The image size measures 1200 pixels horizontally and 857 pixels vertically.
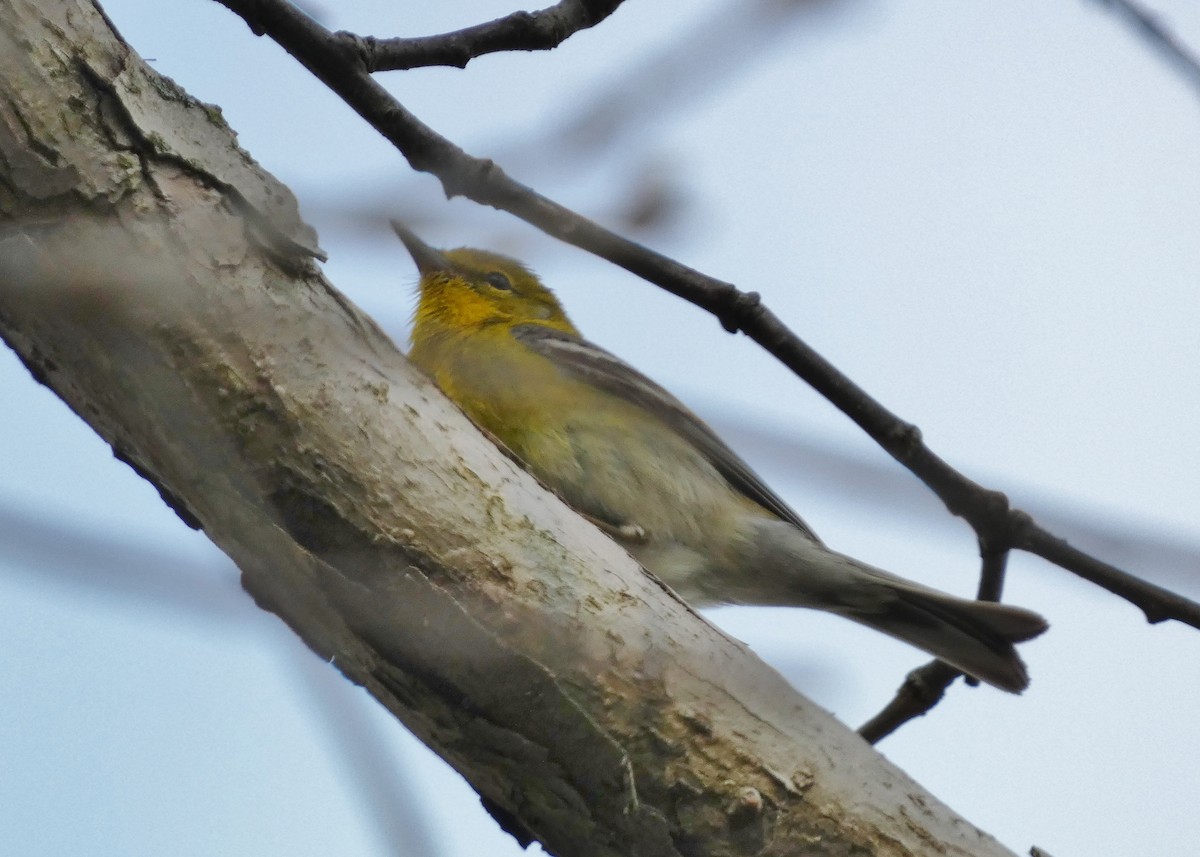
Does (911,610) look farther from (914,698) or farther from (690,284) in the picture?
(690,284)

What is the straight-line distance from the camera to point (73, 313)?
8.75 feet

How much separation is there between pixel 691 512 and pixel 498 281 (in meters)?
2.11

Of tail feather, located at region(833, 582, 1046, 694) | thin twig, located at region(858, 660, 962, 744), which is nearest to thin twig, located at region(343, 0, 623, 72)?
tail feather, located at region(833, 582, 1046, 694)

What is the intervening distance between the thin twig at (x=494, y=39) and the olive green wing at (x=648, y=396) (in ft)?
6.78

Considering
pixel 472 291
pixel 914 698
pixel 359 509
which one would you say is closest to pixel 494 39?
pixel 359 509

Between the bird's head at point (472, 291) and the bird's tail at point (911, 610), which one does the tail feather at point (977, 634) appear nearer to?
the bird's tail at point (911, 610)

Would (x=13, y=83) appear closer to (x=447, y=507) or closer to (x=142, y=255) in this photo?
(x=142, y=255)

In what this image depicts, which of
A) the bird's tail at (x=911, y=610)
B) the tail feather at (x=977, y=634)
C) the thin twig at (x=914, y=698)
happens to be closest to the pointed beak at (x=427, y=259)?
the bird's tail at (x=911, y=610)

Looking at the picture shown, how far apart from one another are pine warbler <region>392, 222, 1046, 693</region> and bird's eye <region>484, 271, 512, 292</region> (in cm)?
95

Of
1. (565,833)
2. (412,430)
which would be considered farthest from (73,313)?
(565,833)

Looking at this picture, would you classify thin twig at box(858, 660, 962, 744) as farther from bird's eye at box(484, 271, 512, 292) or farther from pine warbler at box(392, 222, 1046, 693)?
bird's eye at box(484, 271, 512, 292)

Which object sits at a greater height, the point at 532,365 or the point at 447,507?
→ the point at 532,365

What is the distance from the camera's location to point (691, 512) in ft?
18.2

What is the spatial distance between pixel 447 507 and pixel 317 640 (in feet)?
1.50
